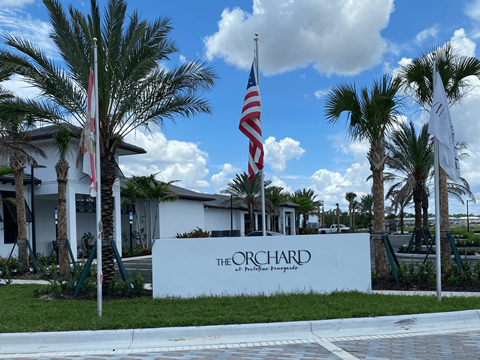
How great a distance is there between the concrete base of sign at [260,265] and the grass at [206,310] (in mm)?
383

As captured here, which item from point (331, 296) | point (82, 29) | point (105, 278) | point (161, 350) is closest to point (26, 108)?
point (82, 29)

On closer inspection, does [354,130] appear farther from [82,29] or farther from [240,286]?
[82,29]

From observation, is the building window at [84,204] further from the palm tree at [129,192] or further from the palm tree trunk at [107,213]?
the palm tree trunk at [107,213]

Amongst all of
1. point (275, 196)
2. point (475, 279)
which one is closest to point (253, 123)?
point (475, 279)

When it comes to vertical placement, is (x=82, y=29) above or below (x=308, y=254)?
above

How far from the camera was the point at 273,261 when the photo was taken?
10141mm

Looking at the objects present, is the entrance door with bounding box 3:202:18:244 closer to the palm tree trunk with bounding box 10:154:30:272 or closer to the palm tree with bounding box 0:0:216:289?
the palm tree trunk with bounding box 10:154:30:272

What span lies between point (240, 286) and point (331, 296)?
204 centimetres

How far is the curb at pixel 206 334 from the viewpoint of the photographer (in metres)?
6.93

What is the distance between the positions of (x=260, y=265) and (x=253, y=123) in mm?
3574

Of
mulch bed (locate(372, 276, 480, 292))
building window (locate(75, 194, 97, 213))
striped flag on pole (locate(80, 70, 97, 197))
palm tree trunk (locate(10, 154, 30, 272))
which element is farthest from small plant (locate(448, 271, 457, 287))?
building window (locate(75, 194, 97, 213))

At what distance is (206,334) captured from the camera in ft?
23.8

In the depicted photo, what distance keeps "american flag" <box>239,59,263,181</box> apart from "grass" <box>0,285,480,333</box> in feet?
11.2

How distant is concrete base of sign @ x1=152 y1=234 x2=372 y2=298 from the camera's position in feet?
32.8
